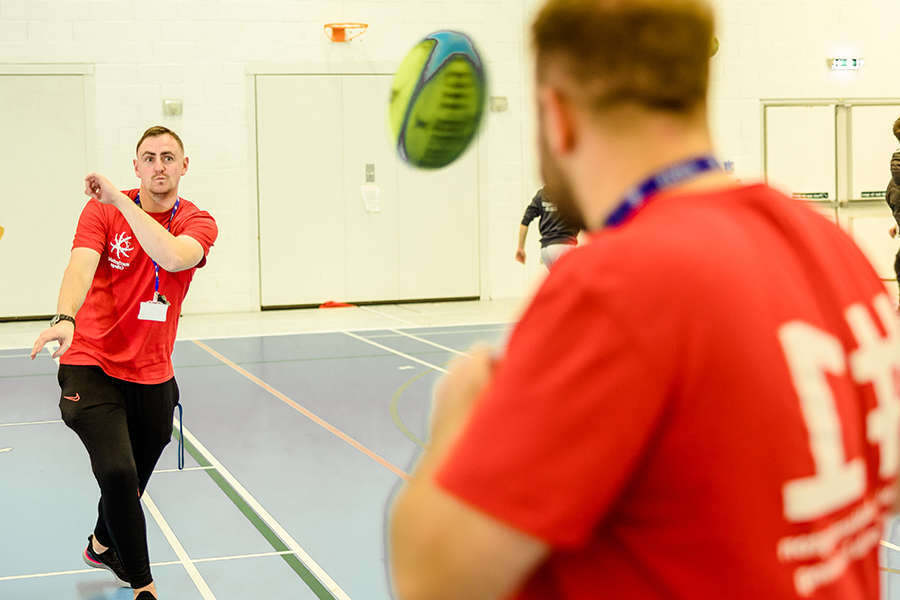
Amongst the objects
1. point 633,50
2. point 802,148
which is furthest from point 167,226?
point 802,148

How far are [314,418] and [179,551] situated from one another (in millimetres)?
2790

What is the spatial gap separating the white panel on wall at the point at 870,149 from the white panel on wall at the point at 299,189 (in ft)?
25.4

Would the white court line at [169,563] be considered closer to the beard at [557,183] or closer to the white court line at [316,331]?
the beard at [557,183]

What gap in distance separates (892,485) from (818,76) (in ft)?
52.9

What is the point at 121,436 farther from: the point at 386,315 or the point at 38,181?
the point at 38,181

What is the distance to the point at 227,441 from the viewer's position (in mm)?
7105

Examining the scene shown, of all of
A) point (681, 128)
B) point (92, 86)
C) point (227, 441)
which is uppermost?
point (92, 86)

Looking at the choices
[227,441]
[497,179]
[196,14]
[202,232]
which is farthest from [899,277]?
[196,14]

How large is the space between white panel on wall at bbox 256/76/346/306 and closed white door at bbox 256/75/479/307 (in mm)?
14

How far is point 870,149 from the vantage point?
635 inches

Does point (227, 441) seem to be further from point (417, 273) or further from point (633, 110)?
A: point (417, 273)

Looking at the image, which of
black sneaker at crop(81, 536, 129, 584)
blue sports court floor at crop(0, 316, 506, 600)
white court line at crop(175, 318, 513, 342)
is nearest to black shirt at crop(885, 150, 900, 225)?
white court line at crop(175, 318, 513, 342)

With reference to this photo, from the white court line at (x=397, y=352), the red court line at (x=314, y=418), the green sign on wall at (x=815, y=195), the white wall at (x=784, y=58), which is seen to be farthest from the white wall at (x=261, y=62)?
the red court line at (x=314, y=418)

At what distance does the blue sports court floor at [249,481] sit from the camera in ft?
15.2
